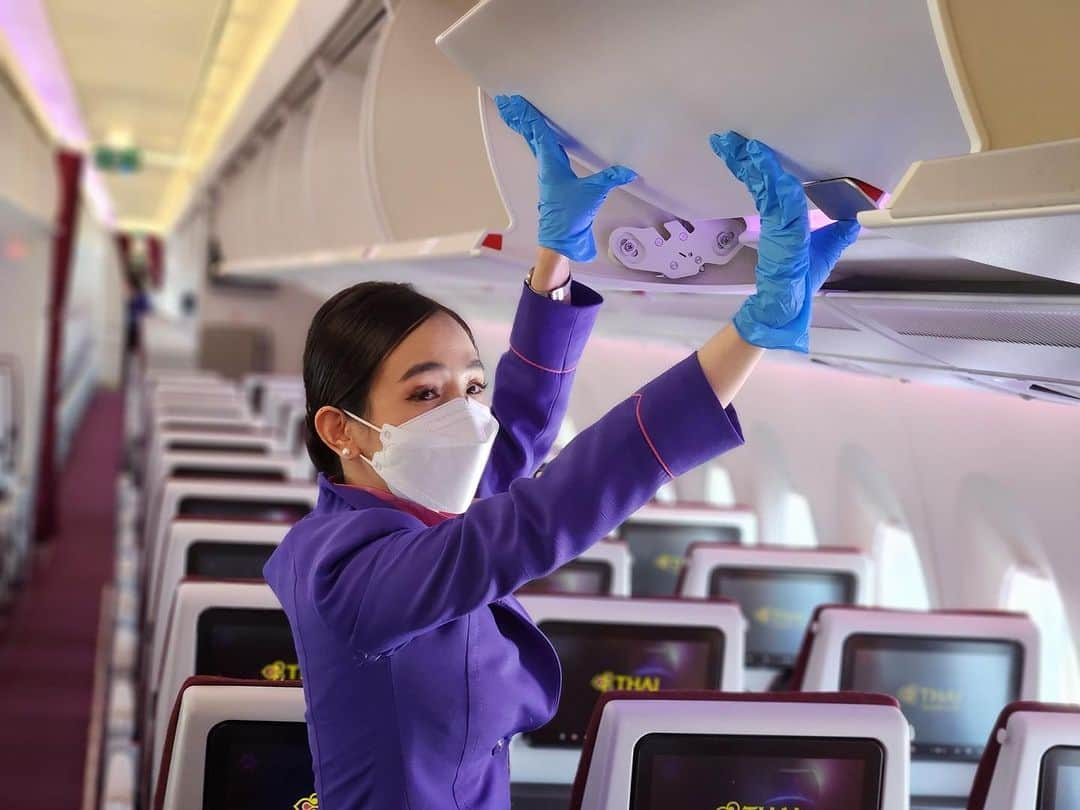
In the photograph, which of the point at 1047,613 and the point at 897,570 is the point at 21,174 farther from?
the point at 1047,613

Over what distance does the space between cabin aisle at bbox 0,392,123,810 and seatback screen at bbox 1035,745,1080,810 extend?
14.7ft

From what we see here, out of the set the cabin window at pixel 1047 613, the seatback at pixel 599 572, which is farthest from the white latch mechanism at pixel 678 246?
→ the cabin window at pixel 1047 613

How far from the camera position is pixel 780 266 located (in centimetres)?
156

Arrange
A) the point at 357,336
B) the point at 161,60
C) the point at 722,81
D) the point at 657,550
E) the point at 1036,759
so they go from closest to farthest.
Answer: the point at 722,81 → the point at 357,336 → the point at 1036,759 → the point at 657,550 → the point at 161,60

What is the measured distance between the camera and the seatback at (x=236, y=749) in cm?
224

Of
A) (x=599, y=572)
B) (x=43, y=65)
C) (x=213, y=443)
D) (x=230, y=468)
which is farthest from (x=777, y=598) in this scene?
(x=43, y=65)

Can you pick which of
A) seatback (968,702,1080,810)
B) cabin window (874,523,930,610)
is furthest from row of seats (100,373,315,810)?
cabin window (874,523,930,610)

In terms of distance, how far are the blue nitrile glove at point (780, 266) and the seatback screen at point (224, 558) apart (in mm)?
2392

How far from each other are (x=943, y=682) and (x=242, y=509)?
247 cm

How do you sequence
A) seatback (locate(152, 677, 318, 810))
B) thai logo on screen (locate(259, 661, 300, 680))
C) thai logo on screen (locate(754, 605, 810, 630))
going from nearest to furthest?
seatback (locate(152, 677, 318, 810)) < thai logo on screen (locate(259, 661, 300, 680)) < thai logo on screen (locate(754, 605, 810, 630))

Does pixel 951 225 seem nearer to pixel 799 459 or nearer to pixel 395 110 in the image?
pixel 395 110

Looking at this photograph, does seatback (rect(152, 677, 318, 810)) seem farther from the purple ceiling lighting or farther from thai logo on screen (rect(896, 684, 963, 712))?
the purple ceiling lighting

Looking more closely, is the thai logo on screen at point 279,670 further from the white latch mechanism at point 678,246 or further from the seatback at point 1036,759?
the seatback at point 1036,759

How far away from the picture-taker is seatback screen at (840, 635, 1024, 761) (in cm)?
339
